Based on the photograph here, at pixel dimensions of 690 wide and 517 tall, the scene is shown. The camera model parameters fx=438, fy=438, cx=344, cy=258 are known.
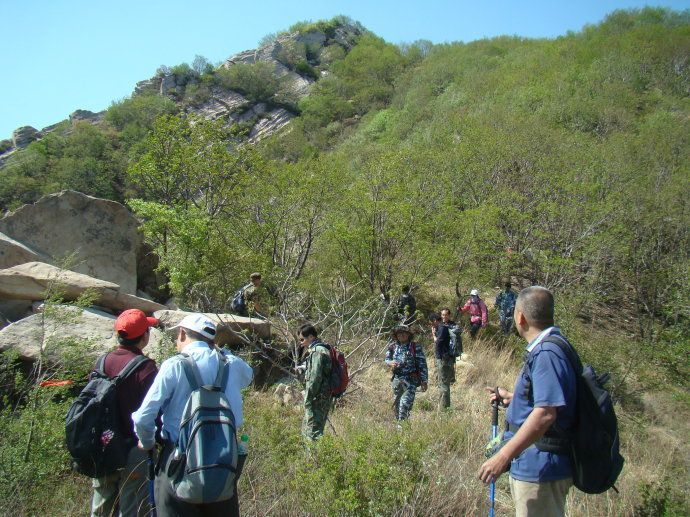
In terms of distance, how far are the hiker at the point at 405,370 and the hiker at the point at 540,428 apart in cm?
323

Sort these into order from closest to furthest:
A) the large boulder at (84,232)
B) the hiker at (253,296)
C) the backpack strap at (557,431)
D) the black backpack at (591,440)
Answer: the black backpack at (591,440), the backpack strap at (557,431), the hiker at (253,296), the large boulder at (84,232)

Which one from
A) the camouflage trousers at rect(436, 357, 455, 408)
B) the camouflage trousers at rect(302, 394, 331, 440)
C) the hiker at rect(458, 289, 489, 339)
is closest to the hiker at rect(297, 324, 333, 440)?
the camouflage trousers at rect(302, 394, 331, 440)

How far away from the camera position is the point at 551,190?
14758 millimetres

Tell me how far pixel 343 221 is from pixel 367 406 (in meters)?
5.78

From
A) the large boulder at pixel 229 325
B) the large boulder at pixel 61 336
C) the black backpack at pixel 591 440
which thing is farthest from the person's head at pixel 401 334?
the black backpack at pixel 591 440

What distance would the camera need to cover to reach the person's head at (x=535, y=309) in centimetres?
241

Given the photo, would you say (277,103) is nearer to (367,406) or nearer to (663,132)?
(663,132)

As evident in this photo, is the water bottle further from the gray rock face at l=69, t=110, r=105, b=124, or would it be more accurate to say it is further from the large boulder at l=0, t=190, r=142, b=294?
the gray rock face at l=69, t=110, r=105, b=124

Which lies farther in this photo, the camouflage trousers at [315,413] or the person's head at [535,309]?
the camouflage trousers at [315,413]

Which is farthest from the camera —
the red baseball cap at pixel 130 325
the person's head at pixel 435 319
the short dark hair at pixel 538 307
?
the person's head at pixel 435 319

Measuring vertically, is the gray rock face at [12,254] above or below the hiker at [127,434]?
above

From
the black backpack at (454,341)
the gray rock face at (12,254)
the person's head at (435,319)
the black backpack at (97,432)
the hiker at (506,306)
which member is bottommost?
the hiker at (506,306)

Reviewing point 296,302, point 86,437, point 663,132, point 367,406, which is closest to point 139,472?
point 86,437

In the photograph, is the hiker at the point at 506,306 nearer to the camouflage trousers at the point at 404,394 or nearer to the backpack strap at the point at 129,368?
the camouflage trousers at the point at 404,394
